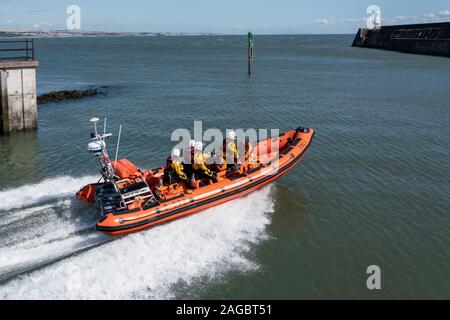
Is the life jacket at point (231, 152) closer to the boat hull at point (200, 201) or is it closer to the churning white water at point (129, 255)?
the boat hull at point (200, 201)

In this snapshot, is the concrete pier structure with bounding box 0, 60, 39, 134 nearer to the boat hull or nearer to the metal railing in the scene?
the metal railing

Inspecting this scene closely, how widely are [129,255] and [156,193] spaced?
5.44 feet

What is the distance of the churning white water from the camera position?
704 centimetres

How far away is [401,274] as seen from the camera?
26.4ft

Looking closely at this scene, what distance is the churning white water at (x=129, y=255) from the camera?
23.1ft

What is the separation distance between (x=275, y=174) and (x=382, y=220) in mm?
2681

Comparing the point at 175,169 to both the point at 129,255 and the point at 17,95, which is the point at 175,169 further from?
the point at 17,95

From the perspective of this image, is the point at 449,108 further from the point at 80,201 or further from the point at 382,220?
the point at 80,201

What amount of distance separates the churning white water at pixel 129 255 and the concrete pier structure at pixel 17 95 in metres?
6.98

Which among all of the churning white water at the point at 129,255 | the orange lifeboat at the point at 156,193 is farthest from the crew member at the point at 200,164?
the churning white water at the point at 129,255

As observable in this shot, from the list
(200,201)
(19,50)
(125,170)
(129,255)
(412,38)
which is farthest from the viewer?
(412,38)

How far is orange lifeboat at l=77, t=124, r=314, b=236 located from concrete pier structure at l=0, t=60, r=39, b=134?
7.70 meters

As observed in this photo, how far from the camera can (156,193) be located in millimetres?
9219

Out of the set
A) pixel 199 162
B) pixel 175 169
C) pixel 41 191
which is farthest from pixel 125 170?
pixel 41 191
